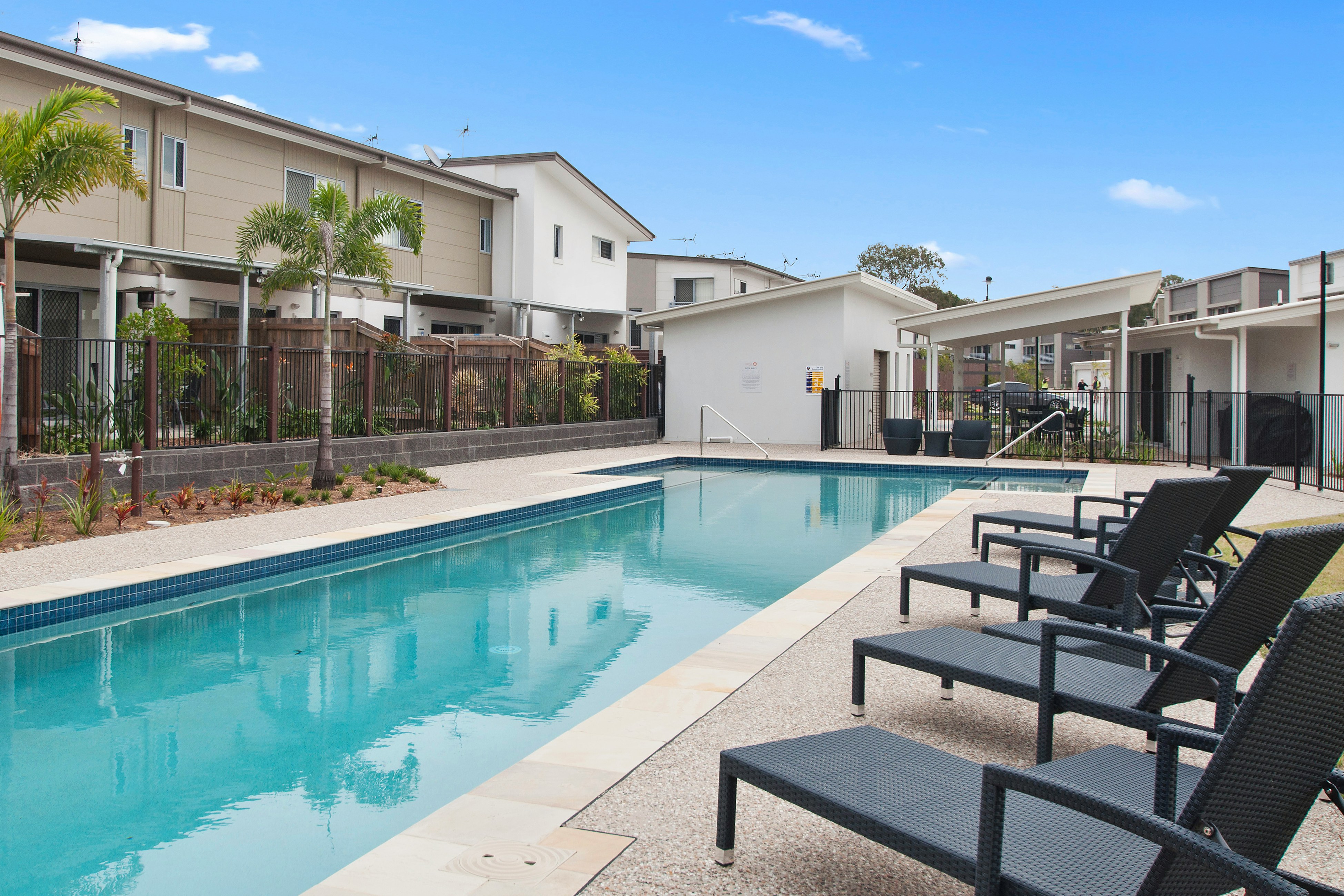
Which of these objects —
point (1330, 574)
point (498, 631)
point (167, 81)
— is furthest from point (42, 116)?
point (1330, 574)

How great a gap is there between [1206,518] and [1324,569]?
184cm

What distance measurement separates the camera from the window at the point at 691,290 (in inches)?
1414

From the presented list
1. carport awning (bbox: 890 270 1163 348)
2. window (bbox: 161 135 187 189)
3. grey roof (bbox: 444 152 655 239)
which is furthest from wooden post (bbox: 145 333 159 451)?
→ grey roof (bbox: 444 152 655 239)

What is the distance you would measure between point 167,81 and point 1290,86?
31795mm

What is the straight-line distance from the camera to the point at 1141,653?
3.73 m

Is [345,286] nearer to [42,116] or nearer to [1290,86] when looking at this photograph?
[42,116]

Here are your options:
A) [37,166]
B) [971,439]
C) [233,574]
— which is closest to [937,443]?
[971,439]

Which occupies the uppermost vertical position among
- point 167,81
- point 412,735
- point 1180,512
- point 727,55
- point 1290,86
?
point 727,55

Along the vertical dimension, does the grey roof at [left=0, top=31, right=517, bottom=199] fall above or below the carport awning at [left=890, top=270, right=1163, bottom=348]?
above

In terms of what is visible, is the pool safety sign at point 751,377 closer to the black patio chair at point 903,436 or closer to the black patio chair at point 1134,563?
the black patio chair at point 903,436

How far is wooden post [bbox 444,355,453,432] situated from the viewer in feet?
56.0

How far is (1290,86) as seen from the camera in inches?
1234

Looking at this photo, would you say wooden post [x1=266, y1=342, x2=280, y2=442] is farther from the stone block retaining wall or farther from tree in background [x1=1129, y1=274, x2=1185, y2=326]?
tree in background [x1=1129, y1=274, x2=1185, y2=326]

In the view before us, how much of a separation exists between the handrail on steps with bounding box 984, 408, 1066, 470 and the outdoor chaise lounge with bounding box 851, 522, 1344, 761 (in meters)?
14.2
